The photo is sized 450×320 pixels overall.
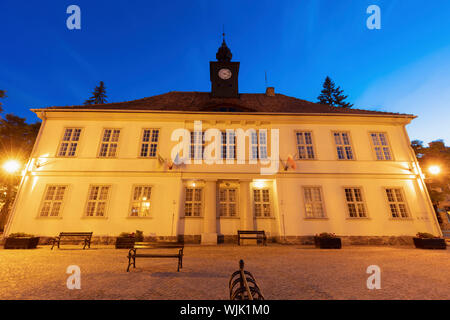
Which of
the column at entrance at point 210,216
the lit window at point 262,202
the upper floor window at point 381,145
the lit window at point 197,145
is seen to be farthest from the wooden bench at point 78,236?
the upper floor window at point 381,145

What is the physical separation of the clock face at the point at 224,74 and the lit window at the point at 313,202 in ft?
45.8

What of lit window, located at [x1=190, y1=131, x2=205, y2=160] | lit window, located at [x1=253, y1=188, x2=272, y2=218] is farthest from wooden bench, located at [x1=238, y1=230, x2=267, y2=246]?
lit window, located at [x1=190, y1=131, x2=205, y2=160]

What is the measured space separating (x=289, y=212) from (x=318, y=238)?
7.57 feet

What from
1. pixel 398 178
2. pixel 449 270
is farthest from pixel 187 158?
pixel 398 178

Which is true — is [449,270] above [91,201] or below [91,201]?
below

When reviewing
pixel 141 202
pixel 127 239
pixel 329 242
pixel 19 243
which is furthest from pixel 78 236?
pixel 329 242

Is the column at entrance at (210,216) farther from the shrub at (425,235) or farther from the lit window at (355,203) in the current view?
the shrub at (425,235)

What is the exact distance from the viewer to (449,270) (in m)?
6.32

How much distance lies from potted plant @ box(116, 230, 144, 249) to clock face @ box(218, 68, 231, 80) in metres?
16.7

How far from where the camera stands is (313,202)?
13.0 m

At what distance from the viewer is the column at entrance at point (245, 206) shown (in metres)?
12.5

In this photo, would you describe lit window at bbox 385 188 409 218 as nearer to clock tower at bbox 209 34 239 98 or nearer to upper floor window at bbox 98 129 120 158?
clock tower at bbox 209 34 239 98
